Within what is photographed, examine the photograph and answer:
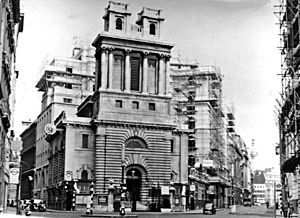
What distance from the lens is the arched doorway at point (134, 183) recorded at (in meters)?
44.2

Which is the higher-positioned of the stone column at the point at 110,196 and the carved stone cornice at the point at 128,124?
the carved stone cornice at the point at 128,124

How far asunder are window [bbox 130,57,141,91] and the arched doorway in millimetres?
6197

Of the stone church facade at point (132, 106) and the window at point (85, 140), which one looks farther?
the window at point (85, 140)

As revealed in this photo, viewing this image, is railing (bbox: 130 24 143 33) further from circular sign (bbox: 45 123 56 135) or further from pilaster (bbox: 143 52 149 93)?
circular sign (bbox: 45 123 56 135)

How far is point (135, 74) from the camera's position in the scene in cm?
4719

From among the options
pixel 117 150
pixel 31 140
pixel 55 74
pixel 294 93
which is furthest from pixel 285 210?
pixel 31 140

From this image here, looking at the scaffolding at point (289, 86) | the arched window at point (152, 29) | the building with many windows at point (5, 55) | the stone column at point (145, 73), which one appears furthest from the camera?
the stone column at point (145, 73)

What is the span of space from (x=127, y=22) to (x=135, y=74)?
434 cm

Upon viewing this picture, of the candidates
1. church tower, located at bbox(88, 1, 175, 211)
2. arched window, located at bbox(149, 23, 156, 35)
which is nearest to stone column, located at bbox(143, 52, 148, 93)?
church tower, located at bbox(88, 1, 175, 211)

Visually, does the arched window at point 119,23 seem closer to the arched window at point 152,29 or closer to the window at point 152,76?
the arched window at point 152,29

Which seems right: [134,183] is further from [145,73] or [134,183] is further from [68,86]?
[68,86]

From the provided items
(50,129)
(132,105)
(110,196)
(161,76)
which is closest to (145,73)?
(161,76)

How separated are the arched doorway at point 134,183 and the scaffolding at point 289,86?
15.7 meters

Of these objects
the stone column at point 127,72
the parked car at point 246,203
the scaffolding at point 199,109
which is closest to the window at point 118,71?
the stone column at point 127,72
